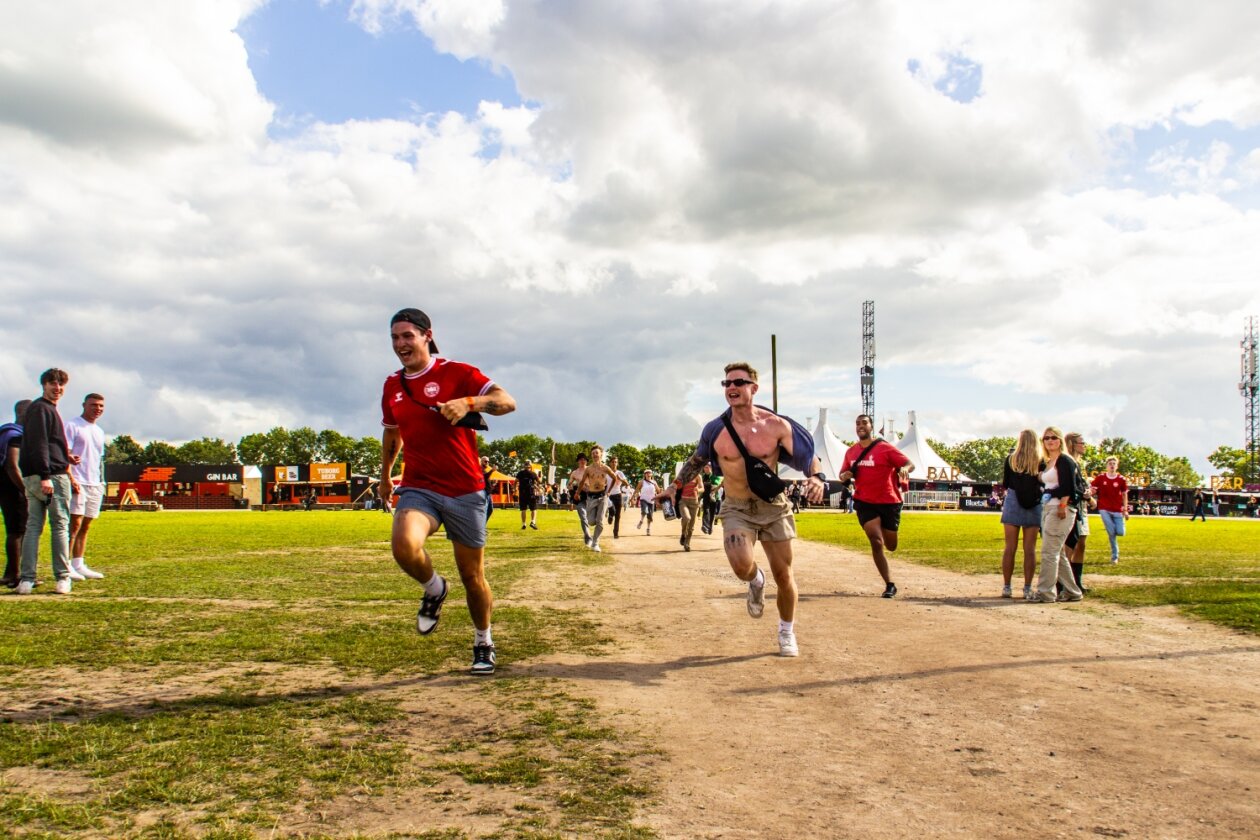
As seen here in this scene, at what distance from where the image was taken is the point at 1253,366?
108m

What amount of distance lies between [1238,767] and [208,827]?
4130mm

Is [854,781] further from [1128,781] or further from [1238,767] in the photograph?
→ [1238,767]

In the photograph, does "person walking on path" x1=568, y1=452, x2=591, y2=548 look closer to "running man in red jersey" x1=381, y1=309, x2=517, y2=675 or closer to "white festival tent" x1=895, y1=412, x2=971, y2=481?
"running man in red jersey" x1=381, y1=309, x2=517, y2=675

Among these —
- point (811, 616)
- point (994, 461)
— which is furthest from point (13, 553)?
point (994, 461)

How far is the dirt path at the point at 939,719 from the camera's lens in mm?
3381

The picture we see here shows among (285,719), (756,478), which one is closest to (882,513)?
(756,478)

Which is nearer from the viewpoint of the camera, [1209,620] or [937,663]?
[937,663]

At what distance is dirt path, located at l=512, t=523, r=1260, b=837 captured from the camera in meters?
3.38

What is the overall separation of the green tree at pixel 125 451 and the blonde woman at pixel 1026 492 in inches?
7465

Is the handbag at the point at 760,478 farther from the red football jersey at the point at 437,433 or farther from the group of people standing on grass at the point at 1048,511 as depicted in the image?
the group of people standing on grass at the point at 1048,511

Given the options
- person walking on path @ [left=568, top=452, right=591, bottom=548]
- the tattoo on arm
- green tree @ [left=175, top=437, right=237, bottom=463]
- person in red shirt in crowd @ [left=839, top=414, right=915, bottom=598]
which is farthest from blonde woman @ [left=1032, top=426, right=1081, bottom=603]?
green tree @ [left=175, top=437, right=237, bottom=463]

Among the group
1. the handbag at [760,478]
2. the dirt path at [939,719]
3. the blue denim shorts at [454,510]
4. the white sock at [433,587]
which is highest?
the handbag at [760,478]

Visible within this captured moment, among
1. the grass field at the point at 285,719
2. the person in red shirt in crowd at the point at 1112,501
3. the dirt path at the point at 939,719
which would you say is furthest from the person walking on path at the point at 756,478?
the person in red shirt in crowd at the point at 1112,501

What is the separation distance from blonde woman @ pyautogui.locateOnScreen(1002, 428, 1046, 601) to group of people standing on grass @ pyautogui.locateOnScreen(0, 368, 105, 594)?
1017 centimetres
